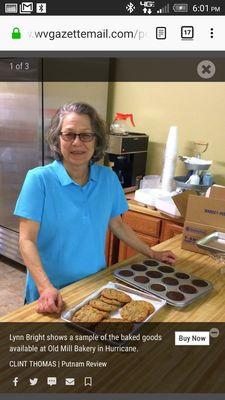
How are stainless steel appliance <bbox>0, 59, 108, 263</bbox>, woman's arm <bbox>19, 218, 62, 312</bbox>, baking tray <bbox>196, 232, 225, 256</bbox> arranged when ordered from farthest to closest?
stainless steel appliance <bbox>0, 59, 108, 263</bbox>, baking tray <bbox>196, 232, 225, 256</bbox>, woman's arm <bbox>19, 218, 62, 312</bbox>

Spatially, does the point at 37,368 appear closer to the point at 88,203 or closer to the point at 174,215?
the point at 88,203

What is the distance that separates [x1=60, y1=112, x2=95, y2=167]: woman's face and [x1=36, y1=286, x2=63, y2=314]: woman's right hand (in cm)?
34

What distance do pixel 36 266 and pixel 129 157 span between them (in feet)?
4.27

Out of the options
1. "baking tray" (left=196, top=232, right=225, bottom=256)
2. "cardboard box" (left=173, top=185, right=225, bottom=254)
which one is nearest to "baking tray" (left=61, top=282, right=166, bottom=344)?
"baking tray" (left=196, top=232, right=225, bottom=256)

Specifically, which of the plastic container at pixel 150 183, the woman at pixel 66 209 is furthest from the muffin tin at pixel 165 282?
the plastic container at pixel 150 183

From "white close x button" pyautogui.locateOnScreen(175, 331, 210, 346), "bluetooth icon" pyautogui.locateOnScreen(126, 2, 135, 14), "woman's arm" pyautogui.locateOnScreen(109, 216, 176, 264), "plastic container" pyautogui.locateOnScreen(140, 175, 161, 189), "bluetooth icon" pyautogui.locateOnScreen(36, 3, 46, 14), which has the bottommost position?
"plastic container" pyautogui.locateOnScreen(140, 175, 161, 189)

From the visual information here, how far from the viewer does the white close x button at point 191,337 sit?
1.76 ft

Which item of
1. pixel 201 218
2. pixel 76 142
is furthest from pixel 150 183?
pixel 76 142

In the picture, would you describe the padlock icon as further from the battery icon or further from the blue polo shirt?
the blue polo shirt

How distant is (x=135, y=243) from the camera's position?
1.07 meters

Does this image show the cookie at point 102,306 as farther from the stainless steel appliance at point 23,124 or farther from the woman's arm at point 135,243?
the stainless steel appliance at point 23,124

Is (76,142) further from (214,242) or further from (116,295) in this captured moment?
(214,242)

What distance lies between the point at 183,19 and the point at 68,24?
6.5 inches

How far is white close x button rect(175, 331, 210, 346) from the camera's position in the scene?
0.54 m
